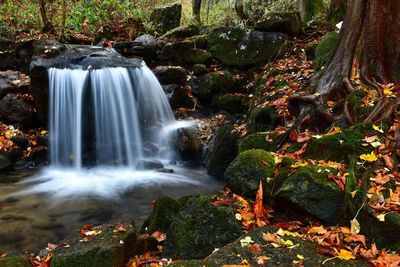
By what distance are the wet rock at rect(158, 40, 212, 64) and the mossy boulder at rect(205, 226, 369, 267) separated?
33.5 ft

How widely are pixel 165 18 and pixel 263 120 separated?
32.2 ft

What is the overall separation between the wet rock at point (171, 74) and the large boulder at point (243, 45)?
1.55 metres

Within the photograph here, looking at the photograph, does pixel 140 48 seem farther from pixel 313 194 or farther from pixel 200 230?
pixel 313 194

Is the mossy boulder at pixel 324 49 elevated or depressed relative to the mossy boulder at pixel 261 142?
elevated

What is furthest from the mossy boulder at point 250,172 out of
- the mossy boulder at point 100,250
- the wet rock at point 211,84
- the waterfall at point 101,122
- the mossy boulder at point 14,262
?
the wet rock at point 211,84

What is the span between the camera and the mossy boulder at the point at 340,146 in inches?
164

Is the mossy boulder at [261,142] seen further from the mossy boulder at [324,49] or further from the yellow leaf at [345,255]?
the yellow leaf at [345,255]

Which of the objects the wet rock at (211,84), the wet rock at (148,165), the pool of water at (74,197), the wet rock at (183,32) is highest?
the wet rock at (183,32)

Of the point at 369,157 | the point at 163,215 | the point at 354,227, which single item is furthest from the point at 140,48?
the point at 354,227

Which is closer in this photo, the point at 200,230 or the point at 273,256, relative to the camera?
the point at 273,256

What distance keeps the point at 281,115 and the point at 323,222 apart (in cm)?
381

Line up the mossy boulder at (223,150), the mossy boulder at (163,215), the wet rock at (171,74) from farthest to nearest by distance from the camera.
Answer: the wet rock at (171,74) < the mossy boulder at (223,150) < the mossy boulder at (163,215)

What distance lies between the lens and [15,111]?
1034 cm

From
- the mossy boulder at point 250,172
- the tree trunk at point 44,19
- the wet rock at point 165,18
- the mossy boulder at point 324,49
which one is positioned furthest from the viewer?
the wet rock at point 165,18
